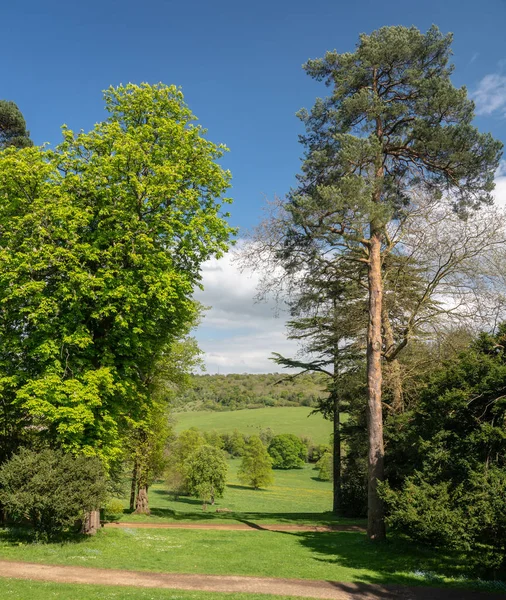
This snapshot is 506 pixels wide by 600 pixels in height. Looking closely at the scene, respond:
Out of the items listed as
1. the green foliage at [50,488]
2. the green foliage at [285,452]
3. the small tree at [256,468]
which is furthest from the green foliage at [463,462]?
the green foliage at [285,452]

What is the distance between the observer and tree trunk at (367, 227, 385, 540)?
52.5ft

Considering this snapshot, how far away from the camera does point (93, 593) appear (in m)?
9.74

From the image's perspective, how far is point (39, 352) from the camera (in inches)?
597

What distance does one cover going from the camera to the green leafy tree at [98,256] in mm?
15141

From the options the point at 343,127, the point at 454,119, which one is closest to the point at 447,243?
the point at 454,119

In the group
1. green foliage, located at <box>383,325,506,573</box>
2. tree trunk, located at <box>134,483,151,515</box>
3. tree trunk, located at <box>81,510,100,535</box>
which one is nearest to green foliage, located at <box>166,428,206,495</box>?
tree trunk, located at <box>134,483,151,515</box>

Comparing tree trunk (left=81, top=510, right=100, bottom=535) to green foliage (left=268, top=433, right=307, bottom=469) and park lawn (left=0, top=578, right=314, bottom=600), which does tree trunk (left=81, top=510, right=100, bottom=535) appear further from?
green foliage (left=268, top=433, right=307, bottom=469)

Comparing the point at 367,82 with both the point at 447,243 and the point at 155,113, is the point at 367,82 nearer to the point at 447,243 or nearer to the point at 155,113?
the point at 447,243

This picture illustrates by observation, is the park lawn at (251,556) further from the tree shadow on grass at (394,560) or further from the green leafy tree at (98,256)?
the green leafy tree at (98,256)

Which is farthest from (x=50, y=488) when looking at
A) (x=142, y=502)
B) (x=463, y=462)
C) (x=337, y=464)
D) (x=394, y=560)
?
(x=337, y=464)

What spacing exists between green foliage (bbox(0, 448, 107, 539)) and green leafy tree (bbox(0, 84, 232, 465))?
732mm

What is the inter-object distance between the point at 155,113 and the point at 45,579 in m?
16.0

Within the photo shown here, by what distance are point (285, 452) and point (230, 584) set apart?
90.0 meters

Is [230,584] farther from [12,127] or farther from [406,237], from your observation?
[12,127]
